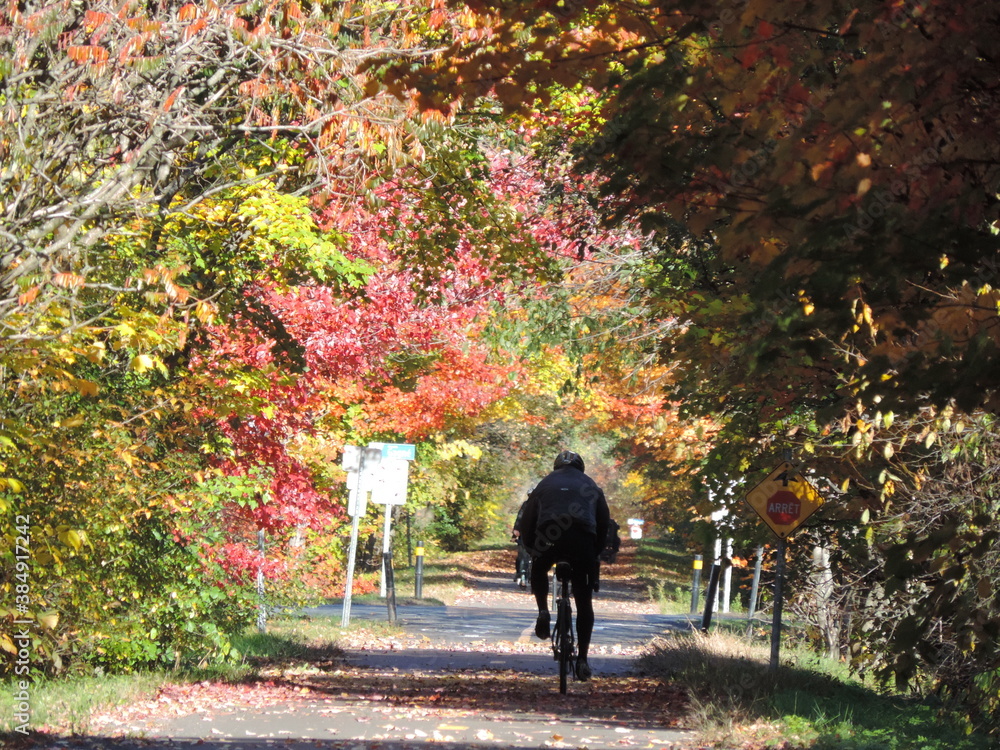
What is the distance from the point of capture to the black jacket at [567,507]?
35.1 feet

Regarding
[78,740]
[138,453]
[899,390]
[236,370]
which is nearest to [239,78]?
[236,370]

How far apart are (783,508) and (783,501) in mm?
81

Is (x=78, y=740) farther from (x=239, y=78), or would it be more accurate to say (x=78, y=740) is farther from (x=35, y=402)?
(x=239, y=78)

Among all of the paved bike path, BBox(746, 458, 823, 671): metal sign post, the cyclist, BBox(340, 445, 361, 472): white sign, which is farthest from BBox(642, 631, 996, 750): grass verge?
BBox(340, 445, 361, 472): white sign

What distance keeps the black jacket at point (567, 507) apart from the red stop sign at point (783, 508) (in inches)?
57.0

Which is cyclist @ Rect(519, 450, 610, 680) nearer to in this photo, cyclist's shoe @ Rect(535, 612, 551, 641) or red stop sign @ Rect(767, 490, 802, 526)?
cyclist's shoe @ Rect(535, 612, 551, 641)

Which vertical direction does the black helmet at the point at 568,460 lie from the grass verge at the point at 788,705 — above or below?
above

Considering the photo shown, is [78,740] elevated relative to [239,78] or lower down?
lower down

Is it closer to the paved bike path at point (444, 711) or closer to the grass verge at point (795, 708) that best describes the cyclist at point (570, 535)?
the paved bike path at point (444, 711)

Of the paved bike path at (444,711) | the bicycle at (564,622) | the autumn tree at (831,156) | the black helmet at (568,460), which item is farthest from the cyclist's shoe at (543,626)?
the autumn tree at (831,156)

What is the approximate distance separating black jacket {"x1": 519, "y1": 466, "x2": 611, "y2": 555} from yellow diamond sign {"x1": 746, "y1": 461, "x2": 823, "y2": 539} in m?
1.40

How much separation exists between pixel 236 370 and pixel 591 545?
3360mm

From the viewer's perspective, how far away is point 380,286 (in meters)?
20.1

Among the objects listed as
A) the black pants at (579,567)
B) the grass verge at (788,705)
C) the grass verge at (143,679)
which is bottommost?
the grass verge at (143,679)
